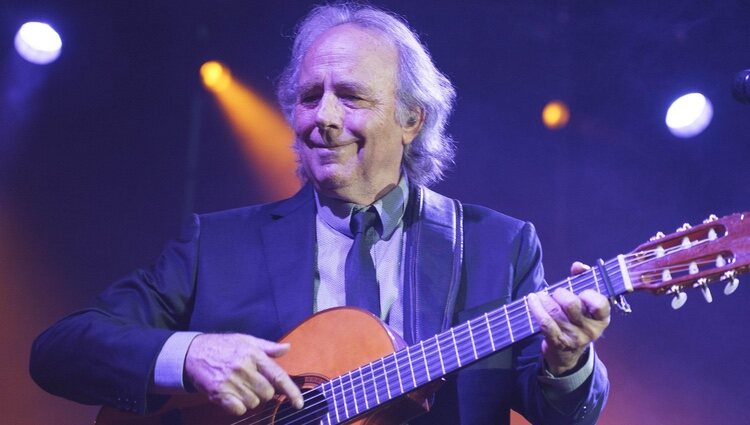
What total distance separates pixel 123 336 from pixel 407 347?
1003 mm

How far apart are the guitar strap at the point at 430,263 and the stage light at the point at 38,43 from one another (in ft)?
9.91

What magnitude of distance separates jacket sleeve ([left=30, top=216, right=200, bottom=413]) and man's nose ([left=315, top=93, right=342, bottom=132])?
25.9 inches

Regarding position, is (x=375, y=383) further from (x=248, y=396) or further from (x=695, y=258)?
(x=695, y=258)

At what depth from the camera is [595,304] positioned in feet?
7.13

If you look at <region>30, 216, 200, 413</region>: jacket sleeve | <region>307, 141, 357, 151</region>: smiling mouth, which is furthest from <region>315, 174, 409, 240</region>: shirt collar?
<region>30, 216, 200, 413</region>: jacket sleeve

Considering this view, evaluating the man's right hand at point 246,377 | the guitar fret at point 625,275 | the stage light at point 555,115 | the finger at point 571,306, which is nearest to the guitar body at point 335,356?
the man's right hand at point 246,377

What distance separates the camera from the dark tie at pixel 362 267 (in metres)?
2.88

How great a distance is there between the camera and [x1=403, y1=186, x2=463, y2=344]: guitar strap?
284cm

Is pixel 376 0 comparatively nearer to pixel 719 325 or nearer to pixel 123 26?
pixel 123 26

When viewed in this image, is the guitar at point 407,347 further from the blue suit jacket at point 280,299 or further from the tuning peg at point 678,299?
the blue suit jacket at point 280,299

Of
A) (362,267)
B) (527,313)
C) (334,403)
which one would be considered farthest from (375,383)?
(362,267)

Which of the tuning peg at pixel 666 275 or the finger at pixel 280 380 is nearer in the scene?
the tuning peg at pixel 666 275

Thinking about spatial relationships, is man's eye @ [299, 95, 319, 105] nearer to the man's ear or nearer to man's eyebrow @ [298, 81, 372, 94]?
man's eyebrow @ [298, 81, 372, 94]

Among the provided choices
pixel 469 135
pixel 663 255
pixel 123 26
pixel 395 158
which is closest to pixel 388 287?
pixel 395 158
